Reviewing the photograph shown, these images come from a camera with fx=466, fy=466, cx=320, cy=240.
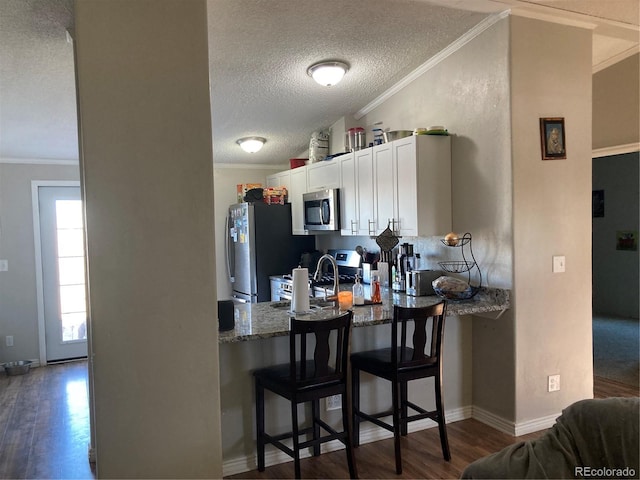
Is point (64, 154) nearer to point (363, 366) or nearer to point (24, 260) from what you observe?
point (24, 260)

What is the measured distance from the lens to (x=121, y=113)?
194 cm

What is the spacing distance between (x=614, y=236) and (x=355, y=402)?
5.70 m

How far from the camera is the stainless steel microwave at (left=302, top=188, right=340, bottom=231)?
176 inches

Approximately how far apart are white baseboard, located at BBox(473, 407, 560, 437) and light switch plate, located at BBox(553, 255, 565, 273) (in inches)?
37.3

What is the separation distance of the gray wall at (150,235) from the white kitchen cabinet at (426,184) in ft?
5.64

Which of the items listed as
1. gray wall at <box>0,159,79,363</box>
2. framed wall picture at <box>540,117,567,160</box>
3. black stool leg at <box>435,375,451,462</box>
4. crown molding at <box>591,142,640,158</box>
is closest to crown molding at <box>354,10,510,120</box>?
framed wall picture at <box>540,117,567,160</box>

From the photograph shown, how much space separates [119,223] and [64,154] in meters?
3.55

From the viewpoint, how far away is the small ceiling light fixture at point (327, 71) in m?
3.41

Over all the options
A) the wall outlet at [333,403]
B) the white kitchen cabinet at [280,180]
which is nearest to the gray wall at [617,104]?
the white kitchen cabinet at [280,180]

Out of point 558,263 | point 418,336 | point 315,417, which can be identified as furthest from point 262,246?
point 558,263

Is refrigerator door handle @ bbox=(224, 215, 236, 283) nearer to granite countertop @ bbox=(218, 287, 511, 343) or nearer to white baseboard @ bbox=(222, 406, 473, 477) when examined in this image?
granite countertop @ bbox=(218, 287, 511, 343)

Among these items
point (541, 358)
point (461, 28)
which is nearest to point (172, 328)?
point (541, 358)

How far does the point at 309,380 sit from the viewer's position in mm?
2424

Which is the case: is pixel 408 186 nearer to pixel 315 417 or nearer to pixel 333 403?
pixel 333 403
